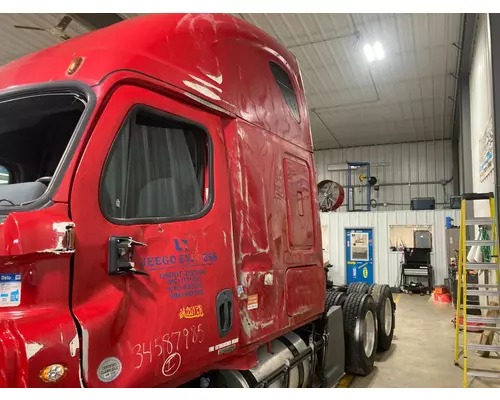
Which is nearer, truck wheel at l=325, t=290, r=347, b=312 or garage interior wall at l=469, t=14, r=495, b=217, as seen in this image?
truck wheel at l=325, t=290, r=347, b=312

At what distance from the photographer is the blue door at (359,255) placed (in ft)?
47.5

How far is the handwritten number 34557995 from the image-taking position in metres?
1.85

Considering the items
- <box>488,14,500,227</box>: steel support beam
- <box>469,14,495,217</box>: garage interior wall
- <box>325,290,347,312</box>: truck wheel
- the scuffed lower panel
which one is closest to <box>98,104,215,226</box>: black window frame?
the scuffed lower panel

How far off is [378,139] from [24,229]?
1749 centimetres

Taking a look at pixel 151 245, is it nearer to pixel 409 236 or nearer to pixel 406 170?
pixel 409 236

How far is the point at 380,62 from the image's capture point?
10.1 m

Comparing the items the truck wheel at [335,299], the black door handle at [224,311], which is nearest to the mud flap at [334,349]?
the truck wheel at [335,299]

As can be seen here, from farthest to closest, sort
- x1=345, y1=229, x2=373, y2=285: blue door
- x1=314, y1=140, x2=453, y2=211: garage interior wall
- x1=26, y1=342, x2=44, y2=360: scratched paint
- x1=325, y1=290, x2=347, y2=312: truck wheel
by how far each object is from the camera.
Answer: x1=314, y1=140, x2=453, y2=211: garage interior wall, x1=345, y1=229, x2=373, y2=285: blue door, x1=325, y1=290, x2=347, y2=312: truck wheel, x1=26, y1=342, x2=44, y2=360: scratched paint

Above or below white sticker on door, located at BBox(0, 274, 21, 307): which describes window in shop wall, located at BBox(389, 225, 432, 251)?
below

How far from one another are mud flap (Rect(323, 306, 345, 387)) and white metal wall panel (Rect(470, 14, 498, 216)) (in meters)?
4.15

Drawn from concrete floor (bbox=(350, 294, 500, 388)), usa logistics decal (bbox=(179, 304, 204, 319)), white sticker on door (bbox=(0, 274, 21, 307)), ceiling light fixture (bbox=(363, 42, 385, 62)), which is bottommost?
concrete floor (bbox=(350, 294, 500, 388))

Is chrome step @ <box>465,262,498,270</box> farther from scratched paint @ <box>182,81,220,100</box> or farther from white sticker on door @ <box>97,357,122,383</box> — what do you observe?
white sticker on door @ <box>97,357,122,383</box>

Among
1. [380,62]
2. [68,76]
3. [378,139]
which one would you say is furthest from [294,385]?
[378,139]

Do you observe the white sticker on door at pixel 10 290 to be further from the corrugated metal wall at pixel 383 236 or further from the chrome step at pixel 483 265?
the corrugated metal wall at pixel 383 236
